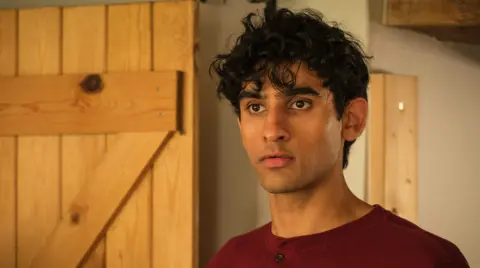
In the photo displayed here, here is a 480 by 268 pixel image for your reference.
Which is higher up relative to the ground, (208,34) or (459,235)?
(208,34)

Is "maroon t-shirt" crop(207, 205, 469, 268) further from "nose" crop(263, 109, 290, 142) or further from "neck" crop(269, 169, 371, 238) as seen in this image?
"nose" crop(263, 109, 290, 142)

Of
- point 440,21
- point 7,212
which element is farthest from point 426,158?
point 7,212

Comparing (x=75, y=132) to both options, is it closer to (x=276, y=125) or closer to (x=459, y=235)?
(x=276, y=125)

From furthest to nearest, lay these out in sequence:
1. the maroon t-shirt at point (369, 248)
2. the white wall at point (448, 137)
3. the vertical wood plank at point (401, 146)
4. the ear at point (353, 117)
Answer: the white wall at point (448, 137) → the vertical wood plank at point (401, 146) → the ear at point (353, 117) → the maroon t-shirt at point (369, 248)

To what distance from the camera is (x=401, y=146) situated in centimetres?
194

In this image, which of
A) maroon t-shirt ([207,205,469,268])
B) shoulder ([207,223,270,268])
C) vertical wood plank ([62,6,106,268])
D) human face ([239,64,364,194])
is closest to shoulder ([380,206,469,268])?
maroon t-shirt ([207,205,469,268])

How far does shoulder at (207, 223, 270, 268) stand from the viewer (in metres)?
1.19

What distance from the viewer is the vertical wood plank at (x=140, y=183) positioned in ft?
5.53

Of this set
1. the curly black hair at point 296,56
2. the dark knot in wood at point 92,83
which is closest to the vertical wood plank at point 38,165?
the dark knot in wood at point 92,83

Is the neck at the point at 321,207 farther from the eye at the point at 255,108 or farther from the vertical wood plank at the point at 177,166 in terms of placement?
the vertical wood plank at the point at 177,166

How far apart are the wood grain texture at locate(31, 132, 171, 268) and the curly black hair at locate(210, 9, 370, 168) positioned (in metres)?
0.60

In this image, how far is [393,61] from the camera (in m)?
1.99

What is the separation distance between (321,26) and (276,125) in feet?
0.75

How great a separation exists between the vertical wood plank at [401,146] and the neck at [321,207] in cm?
83
